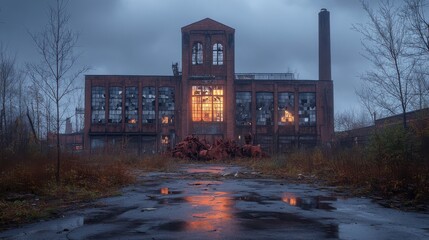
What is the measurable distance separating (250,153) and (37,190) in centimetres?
2385

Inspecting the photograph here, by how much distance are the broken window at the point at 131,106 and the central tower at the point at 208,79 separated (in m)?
5.64

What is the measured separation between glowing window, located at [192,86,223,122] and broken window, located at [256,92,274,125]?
4.64m

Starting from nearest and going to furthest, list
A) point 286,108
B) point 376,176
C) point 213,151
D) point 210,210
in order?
1. point 210,210
2. point 376,176
3. point 213,151
4. point 286,108

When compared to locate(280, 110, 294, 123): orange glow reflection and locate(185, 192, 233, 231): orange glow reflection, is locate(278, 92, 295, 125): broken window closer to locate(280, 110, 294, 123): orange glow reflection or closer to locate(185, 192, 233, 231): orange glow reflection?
locate(280, 110, 294, 123): orange glow reflection

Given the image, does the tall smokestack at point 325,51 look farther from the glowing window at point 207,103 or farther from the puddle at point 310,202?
the puddle at point 310,202

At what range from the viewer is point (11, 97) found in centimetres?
2442

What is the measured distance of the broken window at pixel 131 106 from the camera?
52562 mm

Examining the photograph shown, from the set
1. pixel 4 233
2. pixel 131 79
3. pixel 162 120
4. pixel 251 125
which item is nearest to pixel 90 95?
pixel 131 79

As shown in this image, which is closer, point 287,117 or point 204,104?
point 204,104

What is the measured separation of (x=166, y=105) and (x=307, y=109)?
17.0 m

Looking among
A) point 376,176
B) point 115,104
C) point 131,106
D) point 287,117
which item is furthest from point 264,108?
point 376,176

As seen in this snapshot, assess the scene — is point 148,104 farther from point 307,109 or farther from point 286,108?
point 307,109

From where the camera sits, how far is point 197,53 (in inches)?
2053

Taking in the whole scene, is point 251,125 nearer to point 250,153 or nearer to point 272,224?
point 250,153
